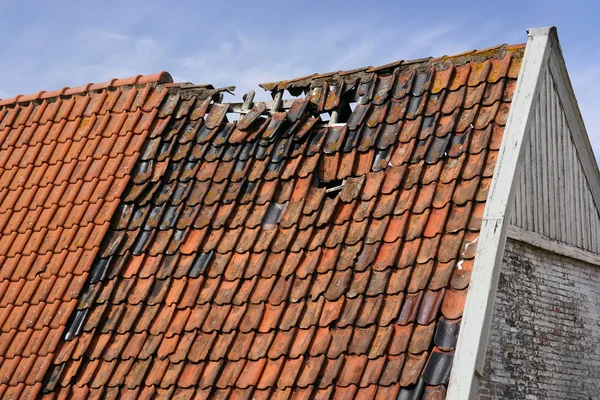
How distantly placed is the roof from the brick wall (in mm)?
927

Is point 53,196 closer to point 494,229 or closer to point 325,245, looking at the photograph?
point 325,245

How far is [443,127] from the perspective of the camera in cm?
712

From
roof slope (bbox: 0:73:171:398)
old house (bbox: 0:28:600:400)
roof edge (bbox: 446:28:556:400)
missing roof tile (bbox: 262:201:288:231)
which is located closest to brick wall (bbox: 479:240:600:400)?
old house (bbox: 0:28:600:400)

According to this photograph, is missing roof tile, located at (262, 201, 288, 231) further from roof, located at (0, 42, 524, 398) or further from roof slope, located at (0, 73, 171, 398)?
roof slope, located at (0, 73, 171, 398)

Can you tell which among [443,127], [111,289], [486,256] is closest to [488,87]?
[443,127]

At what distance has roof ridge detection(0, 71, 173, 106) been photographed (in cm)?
950

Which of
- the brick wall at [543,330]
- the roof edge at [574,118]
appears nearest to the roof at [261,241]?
the roof edge at [574,118]

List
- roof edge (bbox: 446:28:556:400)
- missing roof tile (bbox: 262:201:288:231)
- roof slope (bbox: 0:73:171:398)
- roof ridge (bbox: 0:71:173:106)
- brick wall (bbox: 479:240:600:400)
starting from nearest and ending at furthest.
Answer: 1. roof edge (bbox: 446:28:556:400)
2. brick wall (bbox: 479:240:600:400)
3. missing roof tile (bbox: 262:201:288:231)
4. roof slope (bbox: 0:73:171:398)
5. roof ridge (bbox: 0:71:173:106)

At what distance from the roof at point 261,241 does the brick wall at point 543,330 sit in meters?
0.93

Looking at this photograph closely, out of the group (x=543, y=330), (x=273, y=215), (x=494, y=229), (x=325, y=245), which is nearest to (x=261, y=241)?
(x=273, y=215)

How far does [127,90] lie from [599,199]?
5.28m

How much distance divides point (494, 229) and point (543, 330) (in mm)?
1678

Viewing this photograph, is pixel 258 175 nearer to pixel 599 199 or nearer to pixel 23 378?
pixel 23 378

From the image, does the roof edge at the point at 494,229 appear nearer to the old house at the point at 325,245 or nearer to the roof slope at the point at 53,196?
the old house at the point at 325,245
